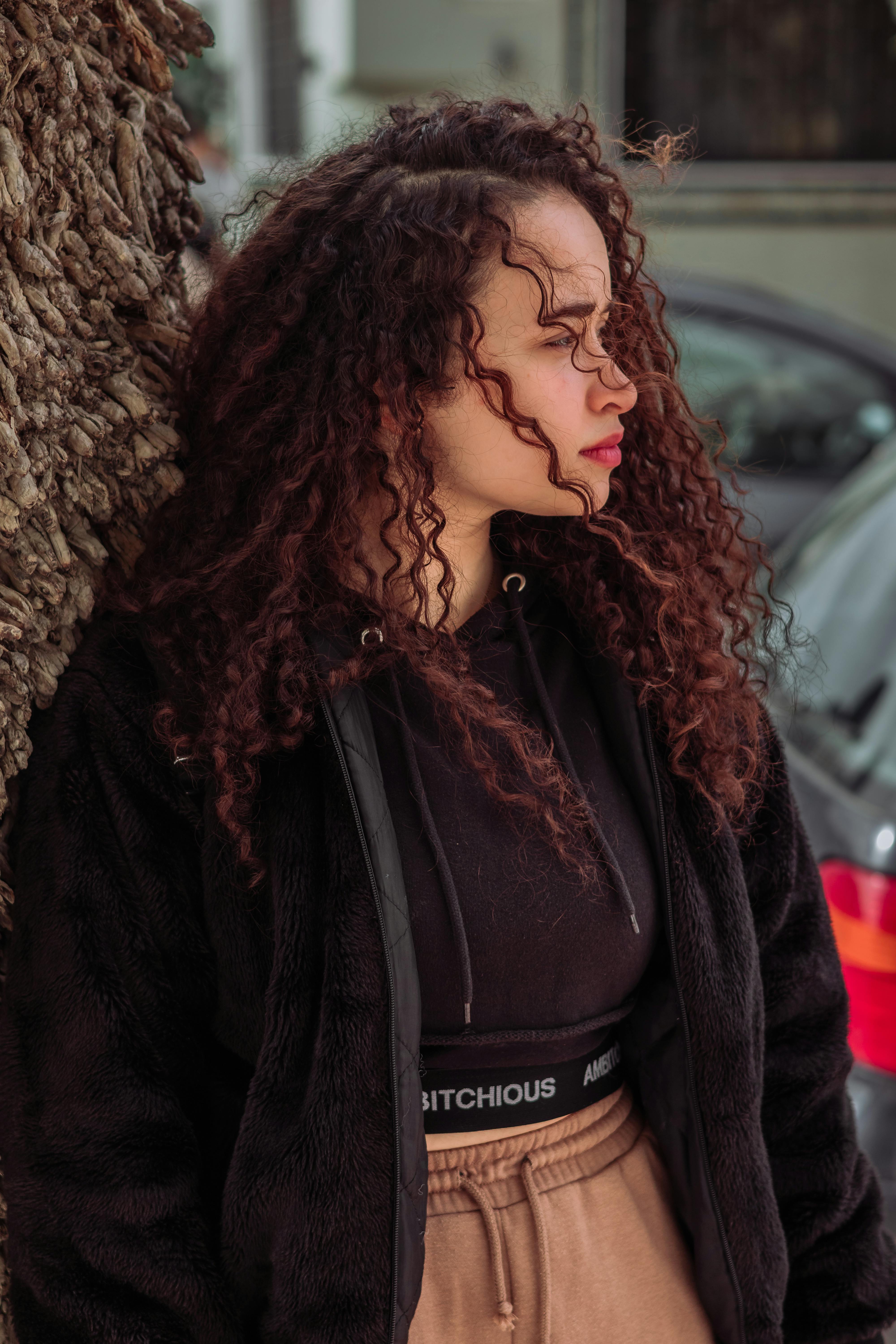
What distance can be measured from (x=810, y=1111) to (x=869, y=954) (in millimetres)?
459

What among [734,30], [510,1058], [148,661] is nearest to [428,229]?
[148,661]

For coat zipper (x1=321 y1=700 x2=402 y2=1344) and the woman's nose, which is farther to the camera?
the woman's nose

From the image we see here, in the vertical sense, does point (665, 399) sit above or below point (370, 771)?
above

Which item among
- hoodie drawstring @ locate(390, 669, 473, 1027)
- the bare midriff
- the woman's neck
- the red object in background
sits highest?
the woman's neck

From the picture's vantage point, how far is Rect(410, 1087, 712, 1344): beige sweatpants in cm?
140

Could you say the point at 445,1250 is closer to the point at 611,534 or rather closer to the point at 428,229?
the point at 611,534

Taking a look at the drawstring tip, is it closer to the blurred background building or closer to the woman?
the woman

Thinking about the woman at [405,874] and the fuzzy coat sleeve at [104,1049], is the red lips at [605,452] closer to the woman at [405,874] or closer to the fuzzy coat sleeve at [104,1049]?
the woman at [405,874]

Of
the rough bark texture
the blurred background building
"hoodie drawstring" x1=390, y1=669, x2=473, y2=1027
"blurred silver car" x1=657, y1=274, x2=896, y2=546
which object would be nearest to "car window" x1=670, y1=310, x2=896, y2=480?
"blurred silver car" x1=657, y1=274, x2=896, y2=546

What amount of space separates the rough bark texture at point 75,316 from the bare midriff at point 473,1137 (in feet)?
1.59

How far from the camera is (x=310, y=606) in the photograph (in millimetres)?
1455

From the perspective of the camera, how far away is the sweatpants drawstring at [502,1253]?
4.57 feet

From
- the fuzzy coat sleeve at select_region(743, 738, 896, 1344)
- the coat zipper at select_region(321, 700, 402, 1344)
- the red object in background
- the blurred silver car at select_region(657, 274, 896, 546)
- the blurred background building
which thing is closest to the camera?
the coat zipper at select_region(321, 700, 402, 1344)

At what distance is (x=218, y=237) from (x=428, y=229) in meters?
0.43
